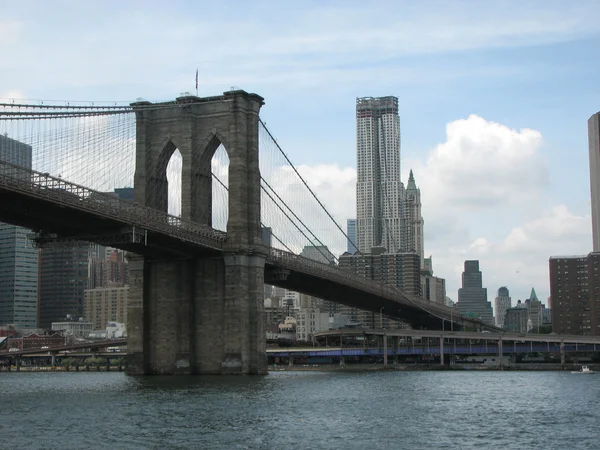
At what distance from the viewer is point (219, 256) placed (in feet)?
271

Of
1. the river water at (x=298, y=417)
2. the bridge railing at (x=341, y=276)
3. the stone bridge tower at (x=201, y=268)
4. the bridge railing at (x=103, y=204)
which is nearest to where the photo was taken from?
the river water at (x=298, y=417)

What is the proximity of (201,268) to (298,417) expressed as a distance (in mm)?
37739

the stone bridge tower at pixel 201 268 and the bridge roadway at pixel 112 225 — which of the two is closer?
the bridge roadway at pixel 112 225

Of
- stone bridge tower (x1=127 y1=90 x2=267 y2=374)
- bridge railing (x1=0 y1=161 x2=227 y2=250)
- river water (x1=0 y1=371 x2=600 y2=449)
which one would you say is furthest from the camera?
stone bridge tower (x1=127 y1=90 x2=267 y2=374)

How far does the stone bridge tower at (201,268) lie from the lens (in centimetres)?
8150

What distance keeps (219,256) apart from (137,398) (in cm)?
2615

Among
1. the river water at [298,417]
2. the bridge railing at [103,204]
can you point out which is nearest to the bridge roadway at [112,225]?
the bridge railing at [103,204]

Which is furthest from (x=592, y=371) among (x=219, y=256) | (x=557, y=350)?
(x=219, y=256)

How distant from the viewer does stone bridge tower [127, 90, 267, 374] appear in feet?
267

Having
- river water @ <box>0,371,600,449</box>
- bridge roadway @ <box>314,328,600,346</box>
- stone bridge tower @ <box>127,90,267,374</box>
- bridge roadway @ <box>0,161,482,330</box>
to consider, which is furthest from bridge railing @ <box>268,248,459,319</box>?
river water @ <box>0,371,600,449</box>

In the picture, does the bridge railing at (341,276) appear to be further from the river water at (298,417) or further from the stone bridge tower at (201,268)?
the river water at (298,417)

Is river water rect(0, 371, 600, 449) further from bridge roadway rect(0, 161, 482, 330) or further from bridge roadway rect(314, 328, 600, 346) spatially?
bridge roadway rect(314, 328, 600, 346)

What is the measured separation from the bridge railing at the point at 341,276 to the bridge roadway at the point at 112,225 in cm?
14

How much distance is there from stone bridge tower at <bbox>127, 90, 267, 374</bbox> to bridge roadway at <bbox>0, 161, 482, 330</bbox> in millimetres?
1833
